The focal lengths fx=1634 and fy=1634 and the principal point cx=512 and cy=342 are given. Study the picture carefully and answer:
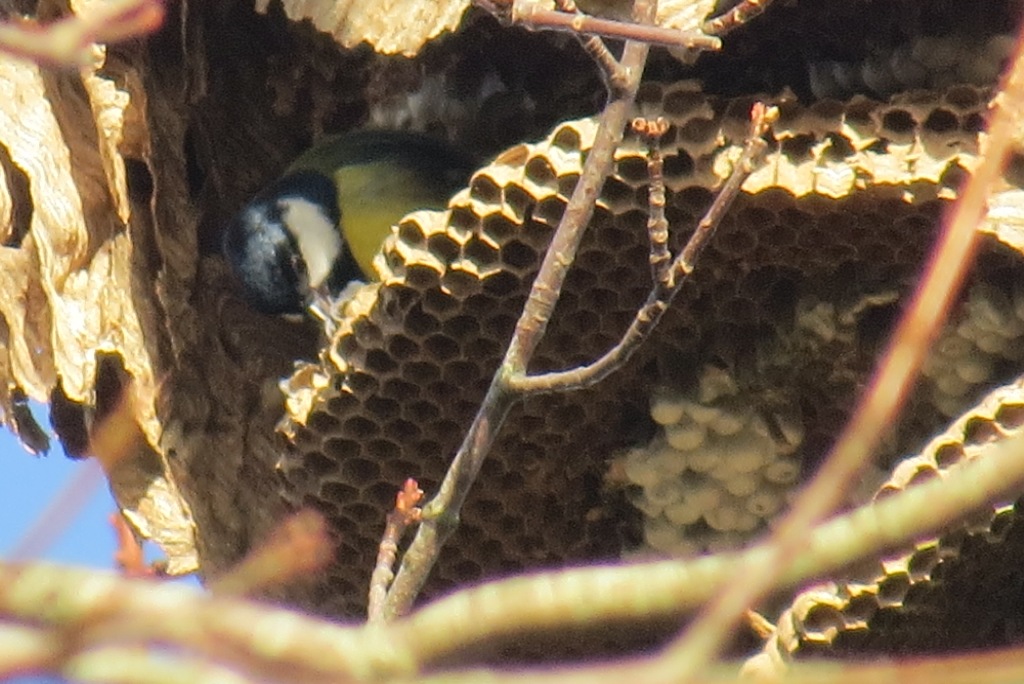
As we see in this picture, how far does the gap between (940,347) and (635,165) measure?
304mm

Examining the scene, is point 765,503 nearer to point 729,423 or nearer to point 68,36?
point 729,423

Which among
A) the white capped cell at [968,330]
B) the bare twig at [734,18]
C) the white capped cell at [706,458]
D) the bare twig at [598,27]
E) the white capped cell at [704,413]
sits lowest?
the white capped cell at [706,458]

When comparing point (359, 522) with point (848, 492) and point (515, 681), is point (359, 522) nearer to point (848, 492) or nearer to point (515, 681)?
point (848, 492)

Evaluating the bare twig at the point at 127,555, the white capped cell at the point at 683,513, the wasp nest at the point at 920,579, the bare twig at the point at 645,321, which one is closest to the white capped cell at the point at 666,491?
the white capped cell at the point at 683,513

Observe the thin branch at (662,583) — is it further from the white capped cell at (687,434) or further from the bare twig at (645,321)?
the white capped cell at (687,434)

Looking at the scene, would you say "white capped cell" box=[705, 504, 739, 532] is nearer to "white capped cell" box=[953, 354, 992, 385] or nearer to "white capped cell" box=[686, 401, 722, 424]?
"white capped cell" box=[686, 401, 722, 424]

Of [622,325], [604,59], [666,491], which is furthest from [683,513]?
[604,59]

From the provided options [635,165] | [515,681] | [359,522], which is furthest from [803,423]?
[515,681]

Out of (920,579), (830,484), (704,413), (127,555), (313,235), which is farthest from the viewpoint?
(313,235)

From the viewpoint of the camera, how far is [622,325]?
1460 millimetres

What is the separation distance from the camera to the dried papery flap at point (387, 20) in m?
1.52

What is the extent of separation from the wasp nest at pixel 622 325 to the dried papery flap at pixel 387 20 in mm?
184

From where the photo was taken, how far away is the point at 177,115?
5.50 feet

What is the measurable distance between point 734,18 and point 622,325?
15.6 inches
